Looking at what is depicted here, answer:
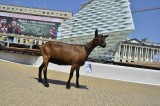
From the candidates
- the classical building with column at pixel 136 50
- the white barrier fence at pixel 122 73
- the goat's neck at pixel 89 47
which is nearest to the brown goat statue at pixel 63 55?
the goat's neck at pixel 89 47

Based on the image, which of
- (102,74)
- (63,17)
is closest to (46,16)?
(63,17)

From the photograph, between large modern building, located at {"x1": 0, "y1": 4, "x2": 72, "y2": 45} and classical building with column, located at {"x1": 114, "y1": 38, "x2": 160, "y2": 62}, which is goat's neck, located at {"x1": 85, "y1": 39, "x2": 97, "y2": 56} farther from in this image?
classical building with column, located at {"x1": 114, "y1": 38, "x2": 160, "y2": 62}

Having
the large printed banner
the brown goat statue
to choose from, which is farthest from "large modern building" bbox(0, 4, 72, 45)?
the brown goat statue

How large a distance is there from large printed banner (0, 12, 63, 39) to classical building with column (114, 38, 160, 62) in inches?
1157

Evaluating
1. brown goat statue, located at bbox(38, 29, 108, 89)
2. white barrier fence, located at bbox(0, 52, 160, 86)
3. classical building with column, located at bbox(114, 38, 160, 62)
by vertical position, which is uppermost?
brown goat statue, located at bbox(38, 29, 108, 89)

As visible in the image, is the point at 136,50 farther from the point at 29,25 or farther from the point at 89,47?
the point at 89,47

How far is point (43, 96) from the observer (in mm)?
7758

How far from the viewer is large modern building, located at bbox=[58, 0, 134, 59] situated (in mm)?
59562

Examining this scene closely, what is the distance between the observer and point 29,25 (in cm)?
12912

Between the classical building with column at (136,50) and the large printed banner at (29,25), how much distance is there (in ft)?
96.4

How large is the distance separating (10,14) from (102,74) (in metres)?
117

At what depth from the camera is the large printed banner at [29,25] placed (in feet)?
417

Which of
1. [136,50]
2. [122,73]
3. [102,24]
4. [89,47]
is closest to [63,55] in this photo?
[89,47]

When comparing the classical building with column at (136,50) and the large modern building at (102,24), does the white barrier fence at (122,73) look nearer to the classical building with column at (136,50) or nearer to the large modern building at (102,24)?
the large modern building at (102,24)
